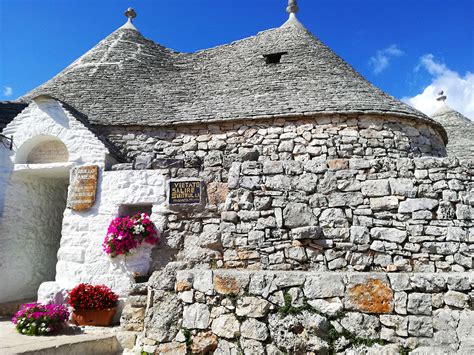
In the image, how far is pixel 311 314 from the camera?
3.87 meters

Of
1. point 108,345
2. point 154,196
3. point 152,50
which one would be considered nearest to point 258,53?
point 152,50

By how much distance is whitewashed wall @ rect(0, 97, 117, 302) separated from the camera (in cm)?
692

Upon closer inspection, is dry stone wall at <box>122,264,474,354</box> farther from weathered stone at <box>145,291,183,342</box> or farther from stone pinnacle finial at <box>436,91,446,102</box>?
stone pinnacle finial at <box>436,91,446,102</box>

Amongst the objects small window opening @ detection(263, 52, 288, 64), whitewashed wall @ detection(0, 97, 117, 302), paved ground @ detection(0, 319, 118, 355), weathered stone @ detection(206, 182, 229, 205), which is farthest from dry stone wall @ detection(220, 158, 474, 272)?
small window opening @ detection(263, 52, 288, 64)

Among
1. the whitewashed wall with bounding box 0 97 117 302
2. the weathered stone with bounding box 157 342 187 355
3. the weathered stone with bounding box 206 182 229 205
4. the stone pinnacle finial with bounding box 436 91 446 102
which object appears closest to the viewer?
the weathered stone with bounding box 157 342 187 355

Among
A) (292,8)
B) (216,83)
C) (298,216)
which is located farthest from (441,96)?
(298,216)

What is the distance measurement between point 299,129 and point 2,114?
290 inches

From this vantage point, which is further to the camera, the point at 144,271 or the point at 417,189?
the point at 144,271

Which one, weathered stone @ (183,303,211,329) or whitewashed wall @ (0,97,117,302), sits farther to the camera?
whitewashed wall @ (0,97,117,302)

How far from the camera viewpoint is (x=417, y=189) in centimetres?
444

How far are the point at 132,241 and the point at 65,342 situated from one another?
1.92 m

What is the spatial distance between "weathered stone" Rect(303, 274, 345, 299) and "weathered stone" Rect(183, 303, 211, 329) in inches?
51.6

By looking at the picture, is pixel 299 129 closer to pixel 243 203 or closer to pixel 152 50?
pixel 243 203

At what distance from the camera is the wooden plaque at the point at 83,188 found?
6.59m
